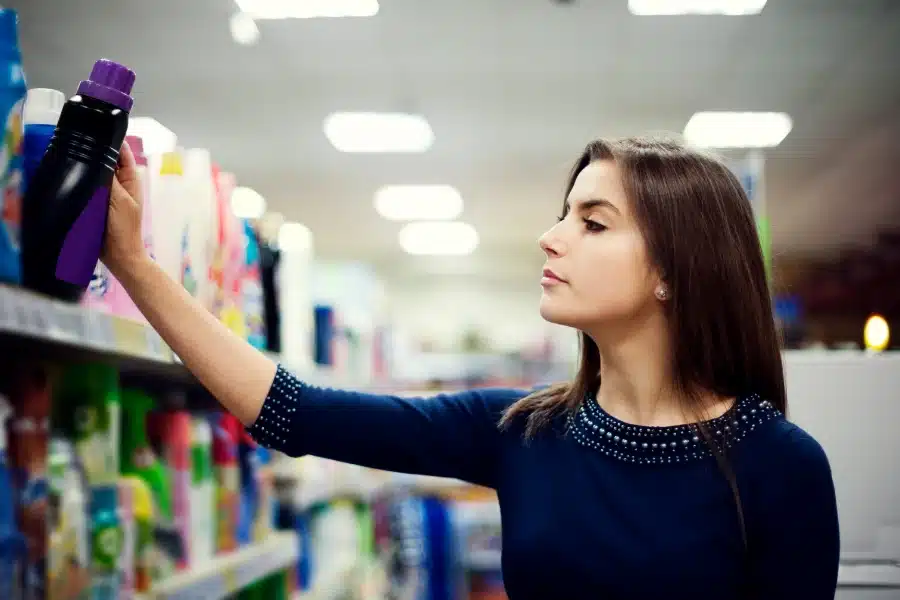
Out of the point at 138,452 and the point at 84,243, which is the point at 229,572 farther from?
the point at 84,243

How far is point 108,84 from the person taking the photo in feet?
3.38

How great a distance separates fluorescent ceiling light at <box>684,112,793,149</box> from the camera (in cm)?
647

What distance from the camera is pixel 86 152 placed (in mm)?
1021

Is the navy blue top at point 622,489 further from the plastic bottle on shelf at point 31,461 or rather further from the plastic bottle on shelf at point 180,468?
the plastic bottle on shelf at point 180,468

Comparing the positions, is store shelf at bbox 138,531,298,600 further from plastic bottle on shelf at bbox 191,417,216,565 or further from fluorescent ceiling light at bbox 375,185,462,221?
fluorescent ceiling light at bbox 375,185,462,221

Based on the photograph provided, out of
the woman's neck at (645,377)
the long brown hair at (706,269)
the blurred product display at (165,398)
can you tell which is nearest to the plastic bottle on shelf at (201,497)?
the blurred product display at (165,398)

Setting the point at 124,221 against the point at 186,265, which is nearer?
the point at 124,221

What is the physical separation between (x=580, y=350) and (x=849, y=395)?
69cm

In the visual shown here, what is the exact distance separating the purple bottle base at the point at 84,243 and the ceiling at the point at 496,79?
273cm

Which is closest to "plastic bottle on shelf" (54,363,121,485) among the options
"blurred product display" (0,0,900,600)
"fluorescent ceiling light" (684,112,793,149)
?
"blurred product display" (0,0,900,600)

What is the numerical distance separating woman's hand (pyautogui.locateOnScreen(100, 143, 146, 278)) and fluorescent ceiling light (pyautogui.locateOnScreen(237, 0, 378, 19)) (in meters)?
3.82

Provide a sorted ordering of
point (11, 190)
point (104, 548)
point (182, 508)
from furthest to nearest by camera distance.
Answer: point (182, 508) < point (104, 548) < point (11, 190)

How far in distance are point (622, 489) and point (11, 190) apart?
0.83 m

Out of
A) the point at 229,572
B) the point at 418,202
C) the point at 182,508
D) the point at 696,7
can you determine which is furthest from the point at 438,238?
the point at 182,508
